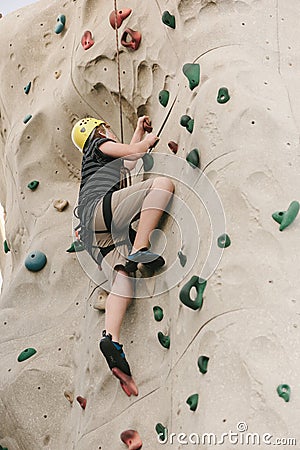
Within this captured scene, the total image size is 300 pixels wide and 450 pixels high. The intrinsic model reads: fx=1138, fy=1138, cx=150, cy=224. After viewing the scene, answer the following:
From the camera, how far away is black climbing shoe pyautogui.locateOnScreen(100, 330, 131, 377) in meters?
3.93

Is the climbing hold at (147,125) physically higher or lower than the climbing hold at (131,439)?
higher

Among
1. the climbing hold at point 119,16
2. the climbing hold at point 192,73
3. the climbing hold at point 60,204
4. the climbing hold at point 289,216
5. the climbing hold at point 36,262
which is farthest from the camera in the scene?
the climbing hold at point 60,204

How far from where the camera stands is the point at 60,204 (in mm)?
5059

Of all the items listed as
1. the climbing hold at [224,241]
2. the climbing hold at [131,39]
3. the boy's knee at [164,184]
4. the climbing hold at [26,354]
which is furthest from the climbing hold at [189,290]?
the climbing hold at [131,39]

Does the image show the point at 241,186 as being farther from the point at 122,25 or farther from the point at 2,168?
the point at 2,168

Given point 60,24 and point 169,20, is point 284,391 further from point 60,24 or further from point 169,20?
point 60,24

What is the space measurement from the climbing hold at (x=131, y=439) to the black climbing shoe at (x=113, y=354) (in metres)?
0.21

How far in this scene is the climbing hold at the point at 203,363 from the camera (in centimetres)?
346

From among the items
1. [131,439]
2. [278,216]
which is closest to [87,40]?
[278,216]

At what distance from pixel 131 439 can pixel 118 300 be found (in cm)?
51

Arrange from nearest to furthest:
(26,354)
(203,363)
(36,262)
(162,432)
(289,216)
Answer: (203,363) → (289,216) → (162,432) → (26,354) → (36,262)

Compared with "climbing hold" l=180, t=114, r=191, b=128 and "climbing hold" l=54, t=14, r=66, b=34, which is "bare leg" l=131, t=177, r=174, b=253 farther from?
"climbing hold" l=54, t=14, r=66, b=34

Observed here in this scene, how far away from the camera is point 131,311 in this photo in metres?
4.15

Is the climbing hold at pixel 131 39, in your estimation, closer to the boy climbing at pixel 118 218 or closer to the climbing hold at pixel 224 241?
the boy climbing at pixel 118 218
